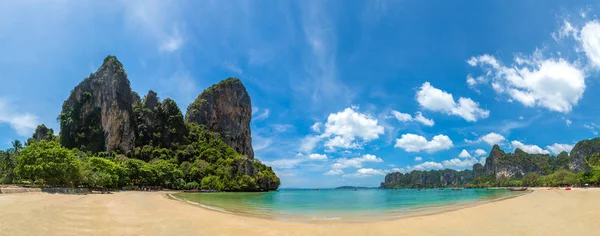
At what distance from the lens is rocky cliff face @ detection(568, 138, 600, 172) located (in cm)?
16788

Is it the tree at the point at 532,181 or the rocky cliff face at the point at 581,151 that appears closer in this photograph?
the tree at the point at 532,181

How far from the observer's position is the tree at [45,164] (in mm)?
33188

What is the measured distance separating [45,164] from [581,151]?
9445 inches

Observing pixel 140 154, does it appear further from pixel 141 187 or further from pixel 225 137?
pixel 225 137

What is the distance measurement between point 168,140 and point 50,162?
272 ft

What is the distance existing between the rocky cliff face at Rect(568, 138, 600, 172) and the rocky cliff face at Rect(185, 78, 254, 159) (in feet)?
626

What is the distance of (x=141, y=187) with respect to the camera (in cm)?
7031

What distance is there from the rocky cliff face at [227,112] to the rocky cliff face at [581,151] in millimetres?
190716

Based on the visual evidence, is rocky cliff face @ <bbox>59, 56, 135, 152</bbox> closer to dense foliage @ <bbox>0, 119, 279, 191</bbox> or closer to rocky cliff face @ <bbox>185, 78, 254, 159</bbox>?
dense foliage @ <bbox>0, 119, 279, 191</bbox>

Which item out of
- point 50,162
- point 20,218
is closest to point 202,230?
point 20,218

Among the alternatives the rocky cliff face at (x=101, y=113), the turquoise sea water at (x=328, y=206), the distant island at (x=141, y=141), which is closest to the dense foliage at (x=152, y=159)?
the distant island at (x=141, y=141)

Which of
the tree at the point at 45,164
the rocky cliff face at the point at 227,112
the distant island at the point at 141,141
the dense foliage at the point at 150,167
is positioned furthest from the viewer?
the rocky cliff face at the point at 227,112

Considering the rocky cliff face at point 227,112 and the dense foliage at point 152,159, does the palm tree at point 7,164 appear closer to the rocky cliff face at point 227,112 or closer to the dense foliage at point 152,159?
the dense foliage at point 152,159

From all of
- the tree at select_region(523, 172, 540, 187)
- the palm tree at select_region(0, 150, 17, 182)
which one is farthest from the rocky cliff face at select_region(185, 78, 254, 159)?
the tree at select_region(523, 172, 540, 187)
